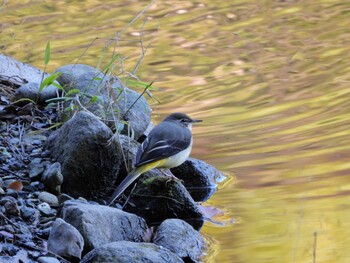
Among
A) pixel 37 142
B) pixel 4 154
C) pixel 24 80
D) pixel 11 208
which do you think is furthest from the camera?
pixel 24 80

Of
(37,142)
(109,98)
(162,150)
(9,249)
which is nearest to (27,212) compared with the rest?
(9,249)

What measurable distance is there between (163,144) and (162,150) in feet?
0.37

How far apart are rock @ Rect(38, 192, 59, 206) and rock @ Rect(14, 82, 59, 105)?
5.28ft

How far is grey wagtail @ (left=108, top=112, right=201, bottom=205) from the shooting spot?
6371 mm

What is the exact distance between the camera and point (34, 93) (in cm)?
766

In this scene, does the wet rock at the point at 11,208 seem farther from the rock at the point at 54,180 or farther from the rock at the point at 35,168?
the rock at the point at 35,168

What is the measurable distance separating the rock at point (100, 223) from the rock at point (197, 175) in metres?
1.36

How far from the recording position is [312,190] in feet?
22.0

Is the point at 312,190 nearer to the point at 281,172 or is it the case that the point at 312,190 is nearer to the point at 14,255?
the point at 281,172

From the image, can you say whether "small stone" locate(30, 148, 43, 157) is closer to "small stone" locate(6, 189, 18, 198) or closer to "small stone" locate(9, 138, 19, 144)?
"small stone" locate(9, 138, 19, 144)

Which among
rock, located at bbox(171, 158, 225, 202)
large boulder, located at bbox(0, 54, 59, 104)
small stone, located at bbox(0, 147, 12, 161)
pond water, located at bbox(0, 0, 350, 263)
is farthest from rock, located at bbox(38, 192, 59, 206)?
large boulder, located at bbox(0, 54, 59, 104)

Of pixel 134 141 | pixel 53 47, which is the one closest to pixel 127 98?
pixel 134 141

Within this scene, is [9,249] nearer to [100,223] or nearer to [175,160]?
[100,223]

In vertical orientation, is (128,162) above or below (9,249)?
below
